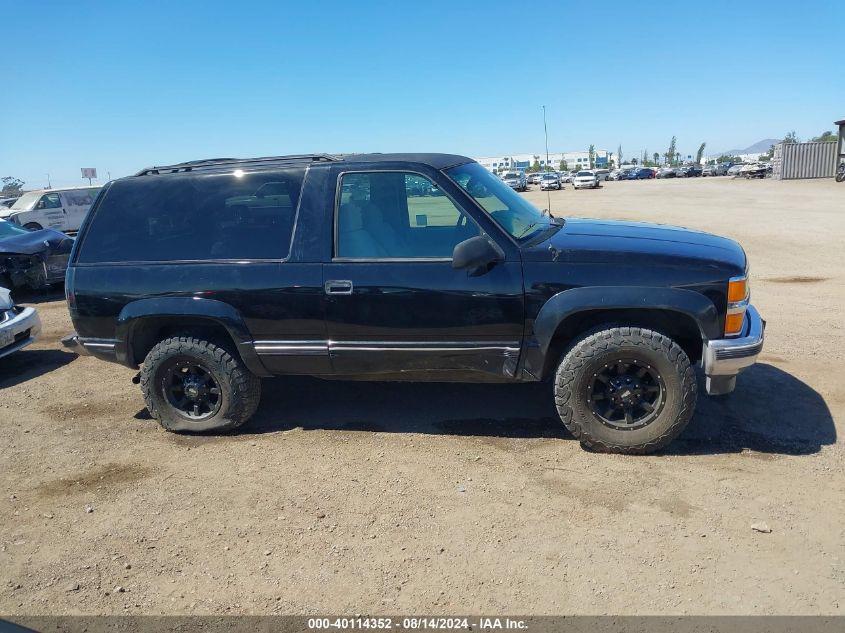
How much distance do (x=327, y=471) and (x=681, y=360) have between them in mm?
2373

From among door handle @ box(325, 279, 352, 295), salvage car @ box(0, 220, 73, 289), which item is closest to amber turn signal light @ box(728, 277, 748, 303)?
door handle @ box(325, 279, 352, 295)

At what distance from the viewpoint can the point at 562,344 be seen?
14.4 ft

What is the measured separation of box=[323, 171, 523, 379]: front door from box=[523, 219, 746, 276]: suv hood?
11.6 inches

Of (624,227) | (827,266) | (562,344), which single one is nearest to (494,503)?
(562,344)

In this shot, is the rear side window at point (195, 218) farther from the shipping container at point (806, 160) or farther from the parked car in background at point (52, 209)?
the shipping container at point (806, 160)

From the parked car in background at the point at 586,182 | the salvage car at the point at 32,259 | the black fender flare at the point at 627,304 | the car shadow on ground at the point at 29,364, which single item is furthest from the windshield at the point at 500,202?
the parked car in background at the point at 586,182

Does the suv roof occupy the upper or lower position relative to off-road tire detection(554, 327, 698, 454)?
upper

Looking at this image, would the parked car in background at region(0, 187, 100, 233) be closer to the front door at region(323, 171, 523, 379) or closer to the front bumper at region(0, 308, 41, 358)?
the front bumper at region(0, 308, 41, 358)

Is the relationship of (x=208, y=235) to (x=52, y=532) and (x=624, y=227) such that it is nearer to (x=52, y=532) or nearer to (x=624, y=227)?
(x=52, y=532)

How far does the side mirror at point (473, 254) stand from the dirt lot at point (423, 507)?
4.29ft

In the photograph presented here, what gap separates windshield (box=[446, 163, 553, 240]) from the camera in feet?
14.4

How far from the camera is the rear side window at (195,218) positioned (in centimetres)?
456

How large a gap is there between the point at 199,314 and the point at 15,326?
3.50m

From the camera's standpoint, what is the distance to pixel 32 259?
10641 mm
